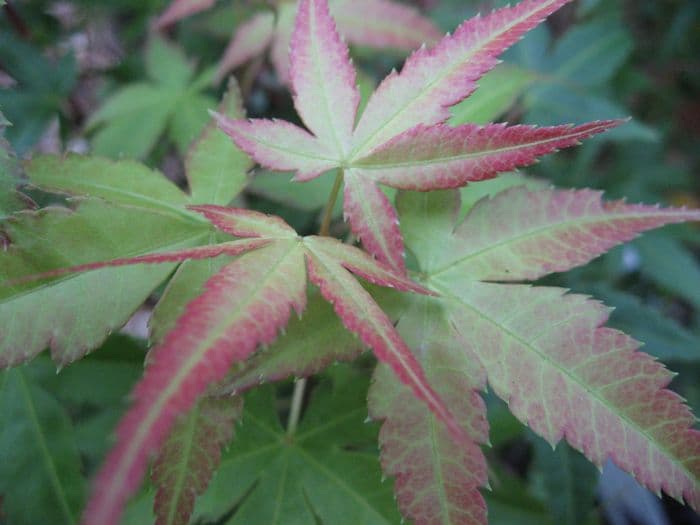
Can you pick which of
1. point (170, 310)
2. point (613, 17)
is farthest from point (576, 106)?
point (170, 310)

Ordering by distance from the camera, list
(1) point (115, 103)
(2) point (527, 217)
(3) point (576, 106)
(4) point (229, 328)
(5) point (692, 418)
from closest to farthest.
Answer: (4) point (229, 328)
(5) point (692, 418)
(2) point (527, 217)
(1) point (115, 103)
(3) point (576, 106)

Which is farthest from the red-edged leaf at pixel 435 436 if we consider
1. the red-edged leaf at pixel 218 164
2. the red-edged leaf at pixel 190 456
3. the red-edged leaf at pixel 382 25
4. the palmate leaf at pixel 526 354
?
the red-edged leaf at pixel 382 25

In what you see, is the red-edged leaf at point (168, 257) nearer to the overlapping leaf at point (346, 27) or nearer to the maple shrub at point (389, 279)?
the maple shrub at point (389, 279)

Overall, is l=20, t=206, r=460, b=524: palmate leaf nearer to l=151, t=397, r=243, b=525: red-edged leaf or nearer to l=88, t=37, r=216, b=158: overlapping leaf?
l=151, t=397, r=243, b=525: red-edged leaf

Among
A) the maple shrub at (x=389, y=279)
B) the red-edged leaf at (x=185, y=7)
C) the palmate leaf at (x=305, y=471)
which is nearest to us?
the maple shrub at (x=389, y=279)

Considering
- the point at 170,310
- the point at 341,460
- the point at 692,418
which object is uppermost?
the point at 170,310

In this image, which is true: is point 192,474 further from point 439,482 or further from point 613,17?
point 613,17

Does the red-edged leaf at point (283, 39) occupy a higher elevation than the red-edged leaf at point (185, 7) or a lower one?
lower
